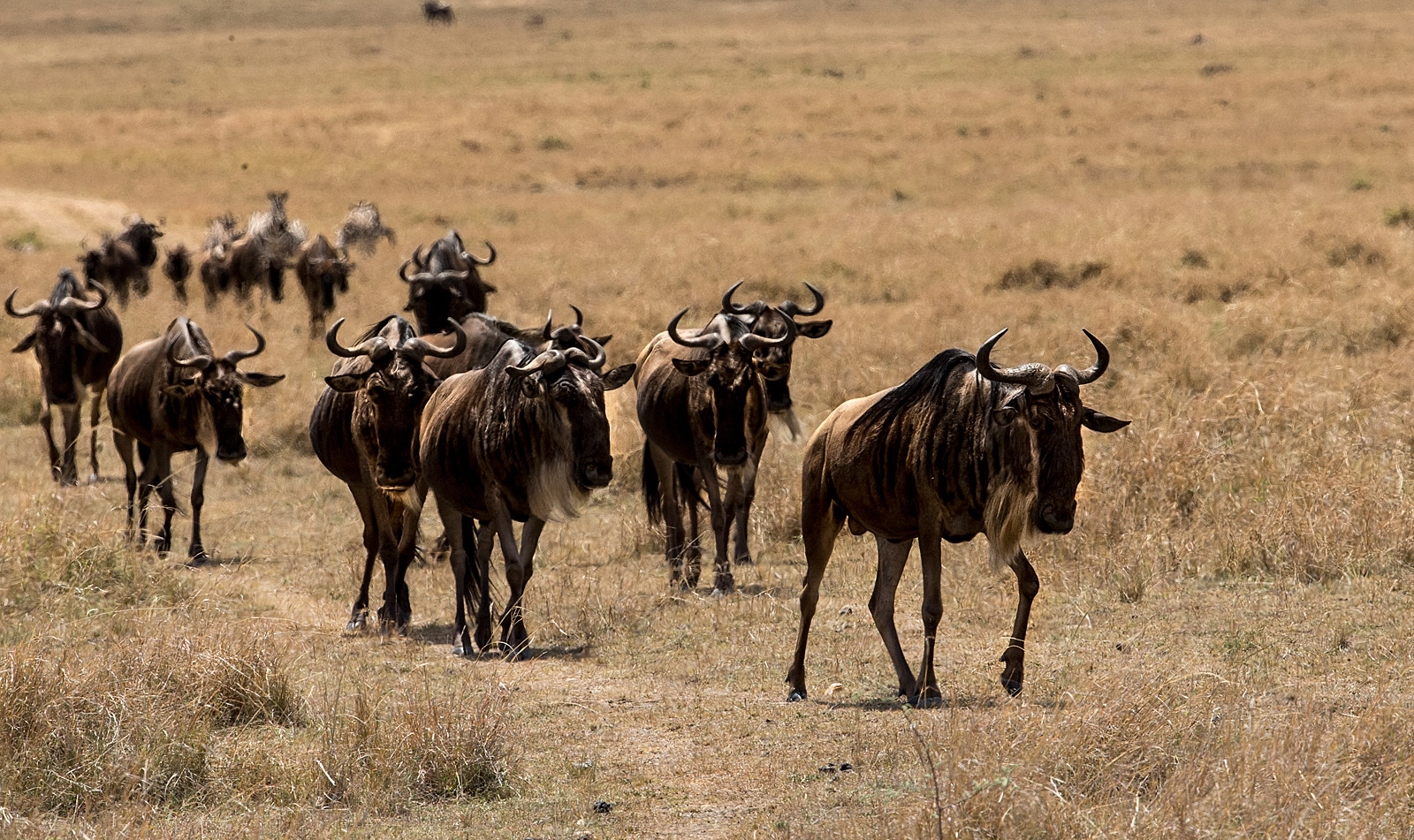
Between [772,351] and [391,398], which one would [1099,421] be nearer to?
[772,351]

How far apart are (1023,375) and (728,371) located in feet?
10.4

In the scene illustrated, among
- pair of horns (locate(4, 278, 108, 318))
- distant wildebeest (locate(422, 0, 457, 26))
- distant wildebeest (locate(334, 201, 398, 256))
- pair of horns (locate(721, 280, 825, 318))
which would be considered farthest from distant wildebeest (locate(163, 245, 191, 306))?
distant wildebeest (locate(422, 0, 457, 26))

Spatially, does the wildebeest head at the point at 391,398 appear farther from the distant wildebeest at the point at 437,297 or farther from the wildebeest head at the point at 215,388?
the distant wildebeest at the point at 437,297

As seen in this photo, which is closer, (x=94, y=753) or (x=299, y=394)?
(x=94, y=753)

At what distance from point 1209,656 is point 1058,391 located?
1805 millimetres

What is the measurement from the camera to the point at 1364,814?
430cm

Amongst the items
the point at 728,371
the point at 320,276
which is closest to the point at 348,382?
the point at 728,371

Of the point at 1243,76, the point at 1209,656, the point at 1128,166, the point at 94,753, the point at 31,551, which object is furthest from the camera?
the point at 1243,76

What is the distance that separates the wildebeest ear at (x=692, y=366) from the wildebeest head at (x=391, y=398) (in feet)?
4.08

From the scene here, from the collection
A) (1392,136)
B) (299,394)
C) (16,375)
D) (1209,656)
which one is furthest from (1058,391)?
(1392,136)

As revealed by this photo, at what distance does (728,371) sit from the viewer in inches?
339

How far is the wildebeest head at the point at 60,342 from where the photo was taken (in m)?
12.6

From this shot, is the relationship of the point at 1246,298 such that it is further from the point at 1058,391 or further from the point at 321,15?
the point at 321,15

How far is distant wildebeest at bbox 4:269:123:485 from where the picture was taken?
12578mm
